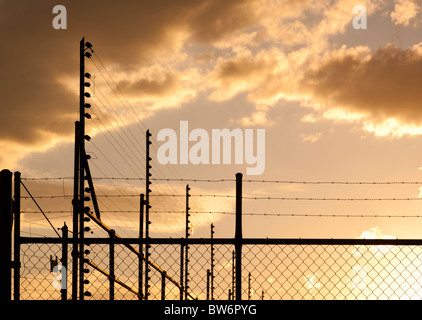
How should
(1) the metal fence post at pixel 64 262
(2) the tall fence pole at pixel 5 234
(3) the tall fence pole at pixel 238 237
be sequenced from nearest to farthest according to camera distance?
(2) the tall fence pole at pixel 5 234 → (3) the tall fence pole at pixel 238 237 → (1) the metal fence post at pixel 64 262

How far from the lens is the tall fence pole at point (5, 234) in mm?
6590

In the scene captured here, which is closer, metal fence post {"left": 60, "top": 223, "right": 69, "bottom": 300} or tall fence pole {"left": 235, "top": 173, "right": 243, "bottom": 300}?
tall fence pole {"left": 235, "top": 173, "right": 243, "bottom": 300}

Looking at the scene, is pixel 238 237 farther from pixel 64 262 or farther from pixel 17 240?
pixel 64 262

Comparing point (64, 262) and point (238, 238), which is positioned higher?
point (238, 238)

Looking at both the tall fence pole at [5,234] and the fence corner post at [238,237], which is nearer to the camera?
the tall fence pole at [5,234]

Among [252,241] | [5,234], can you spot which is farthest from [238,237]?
[5,234]

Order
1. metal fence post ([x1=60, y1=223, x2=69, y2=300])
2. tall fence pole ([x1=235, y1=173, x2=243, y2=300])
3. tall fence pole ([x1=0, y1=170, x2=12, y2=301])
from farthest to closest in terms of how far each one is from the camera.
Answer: metal fence post ([x1=60, y1=223, x2=69, y2=300]) → tall fence pole ([x1=235, y1=173, x2=243, y2=300]) → tall fence pole ([x1=0, y1=170, x2=12, y2=301])

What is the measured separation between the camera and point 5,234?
22.0 ft

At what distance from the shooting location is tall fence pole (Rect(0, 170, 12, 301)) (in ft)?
21.6

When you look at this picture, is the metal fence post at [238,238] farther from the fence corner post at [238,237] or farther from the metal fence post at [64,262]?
the metal fence post at [64,262]

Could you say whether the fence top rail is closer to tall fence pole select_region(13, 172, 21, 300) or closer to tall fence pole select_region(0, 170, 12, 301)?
tall fence pole select_region(13, 172, 21, 300)

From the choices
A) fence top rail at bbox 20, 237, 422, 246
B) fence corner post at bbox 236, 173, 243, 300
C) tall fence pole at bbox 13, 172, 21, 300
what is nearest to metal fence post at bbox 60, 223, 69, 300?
tall fence pole at bbox 13, 172, 21, 300

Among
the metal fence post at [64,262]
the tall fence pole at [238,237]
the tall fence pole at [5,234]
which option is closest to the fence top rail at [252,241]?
the tall fence pole at [238,237]
